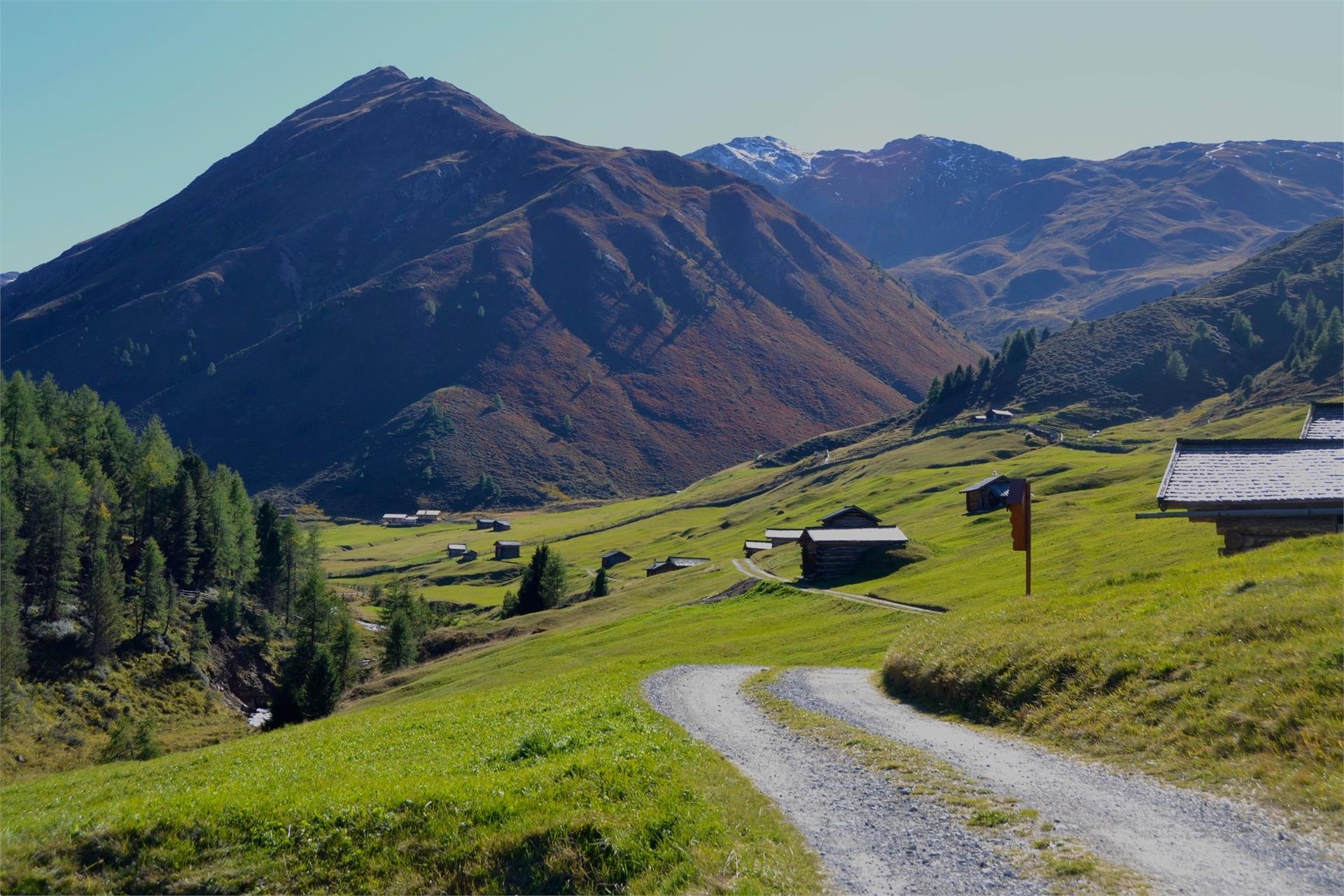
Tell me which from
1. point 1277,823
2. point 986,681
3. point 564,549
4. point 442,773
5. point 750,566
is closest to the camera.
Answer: point 1277,823

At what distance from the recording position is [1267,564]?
24.7m

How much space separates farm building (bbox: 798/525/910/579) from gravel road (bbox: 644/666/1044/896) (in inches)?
2249

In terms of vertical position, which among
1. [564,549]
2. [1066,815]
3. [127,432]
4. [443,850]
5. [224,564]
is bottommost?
[564,549]

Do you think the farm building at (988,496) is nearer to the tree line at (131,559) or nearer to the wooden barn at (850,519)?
the wooden barn at (850,519)

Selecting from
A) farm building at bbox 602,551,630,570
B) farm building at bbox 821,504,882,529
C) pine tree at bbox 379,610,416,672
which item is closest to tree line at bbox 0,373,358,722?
pine tree at bbox 379,610,416,672

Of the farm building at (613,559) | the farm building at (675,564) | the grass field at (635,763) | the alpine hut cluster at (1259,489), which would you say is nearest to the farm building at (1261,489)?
the alpine hut cluster at (1259,489)

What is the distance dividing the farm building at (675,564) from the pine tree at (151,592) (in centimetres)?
5739

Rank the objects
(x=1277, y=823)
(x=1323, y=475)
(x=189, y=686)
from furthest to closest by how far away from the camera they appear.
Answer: (x=189, y=686)
(x=1323, y=475)
(x=1277, y=823)

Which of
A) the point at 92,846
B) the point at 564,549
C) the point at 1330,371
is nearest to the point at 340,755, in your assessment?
the point at 92,846

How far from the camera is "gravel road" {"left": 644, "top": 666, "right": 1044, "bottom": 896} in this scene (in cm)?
1195

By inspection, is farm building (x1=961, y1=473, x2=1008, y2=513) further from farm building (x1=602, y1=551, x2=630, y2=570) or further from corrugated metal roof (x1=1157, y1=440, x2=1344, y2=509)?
corrugated metal roof (x1=1157, y1=440, x2=1344, y2=509)

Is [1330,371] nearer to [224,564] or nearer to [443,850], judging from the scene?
[224,564]

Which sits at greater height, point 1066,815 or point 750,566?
point 1066,815

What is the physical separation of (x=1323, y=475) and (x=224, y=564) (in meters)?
117
